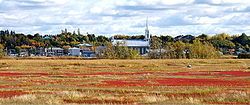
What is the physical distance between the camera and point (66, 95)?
36156 mm

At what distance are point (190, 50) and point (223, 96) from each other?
503 feet

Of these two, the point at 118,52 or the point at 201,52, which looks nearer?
the point at 118,52

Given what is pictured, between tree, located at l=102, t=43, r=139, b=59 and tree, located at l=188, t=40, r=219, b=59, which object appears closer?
tree, located at l=102, t=43, r=139, b=59

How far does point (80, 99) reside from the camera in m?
33.9

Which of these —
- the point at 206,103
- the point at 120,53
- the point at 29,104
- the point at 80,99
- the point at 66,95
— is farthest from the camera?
the point at 120,53

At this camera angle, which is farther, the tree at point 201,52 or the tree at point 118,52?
the tree at point 201,52

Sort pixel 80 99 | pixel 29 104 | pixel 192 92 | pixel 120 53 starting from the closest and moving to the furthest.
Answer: pixel 29 104 → pixel 80 99 → pixel 192 92 → pixel 120 53

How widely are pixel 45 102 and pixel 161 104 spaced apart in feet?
20.3

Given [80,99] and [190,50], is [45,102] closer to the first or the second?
[80,99]

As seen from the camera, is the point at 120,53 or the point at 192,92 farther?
the point at 120,53

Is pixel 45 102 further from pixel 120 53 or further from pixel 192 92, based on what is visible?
pixel 120 53

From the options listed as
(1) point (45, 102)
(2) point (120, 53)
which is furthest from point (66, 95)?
(2) point (120, 53)

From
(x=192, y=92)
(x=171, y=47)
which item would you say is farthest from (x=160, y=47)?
(x=192, y=92)

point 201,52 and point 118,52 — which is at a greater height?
point 118,52
